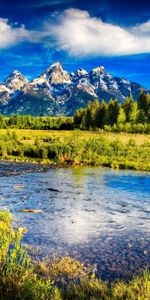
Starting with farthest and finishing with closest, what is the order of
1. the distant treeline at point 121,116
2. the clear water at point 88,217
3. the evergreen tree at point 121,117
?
1. the evergreen tree at point 121,117
2. the distant treeline at point 121,116
3. the clear water at point 88,217

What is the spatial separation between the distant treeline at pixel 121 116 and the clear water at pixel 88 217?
7229 cm

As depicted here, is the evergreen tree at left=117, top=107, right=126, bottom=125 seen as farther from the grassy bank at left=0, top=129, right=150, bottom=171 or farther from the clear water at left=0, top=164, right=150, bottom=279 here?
the clear water at left=0, top=164, right=150, bottom=279

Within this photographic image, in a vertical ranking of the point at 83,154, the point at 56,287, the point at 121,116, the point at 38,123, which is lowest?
the point at 56,287

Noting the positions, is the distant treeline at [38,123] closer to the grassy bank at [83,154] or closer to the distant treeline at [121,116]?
the distant treeline at [121,116]

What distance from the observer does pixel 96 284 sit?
14.6 meters

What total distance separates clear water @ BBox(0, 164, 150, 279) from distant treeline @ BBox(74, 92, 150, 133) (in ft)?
237

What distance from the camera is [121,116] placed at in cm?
12675

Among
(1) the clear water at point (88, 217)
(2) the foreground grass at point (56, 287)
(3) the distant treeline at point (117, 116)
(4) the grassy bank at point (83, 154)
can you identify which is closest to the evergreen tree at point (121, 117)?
(3) the distant treeline at point (117, 116)

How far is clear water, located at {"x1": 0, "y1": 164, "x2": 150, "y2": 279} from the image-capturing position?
19797mm

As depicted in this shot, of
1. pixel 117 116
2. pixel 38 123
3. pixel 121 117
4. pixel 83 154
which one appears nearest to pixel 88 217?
pixel 83 154

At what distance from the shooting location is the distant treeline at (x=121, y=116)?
119875 millimetres

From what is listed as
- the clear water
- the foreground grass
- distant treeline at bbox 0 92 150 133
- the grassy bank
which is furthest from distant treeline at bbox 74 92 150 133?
the foreground grass

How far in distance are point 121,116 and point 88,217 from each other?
101637 millimetres

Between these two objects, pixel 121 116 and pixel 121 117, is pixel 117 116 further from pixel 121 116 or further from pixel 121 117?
pixel 121 117
